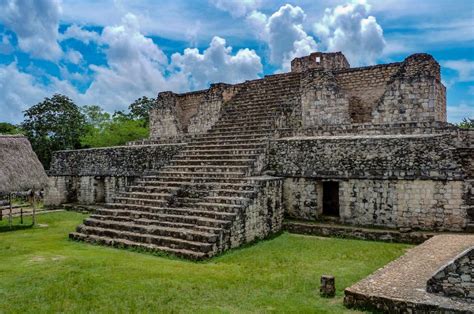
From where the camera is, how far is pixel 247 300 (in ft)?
19.5

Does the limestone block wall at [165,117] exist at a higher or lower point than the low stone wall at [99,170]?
higher

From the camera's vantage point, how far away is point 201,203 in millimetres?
9688

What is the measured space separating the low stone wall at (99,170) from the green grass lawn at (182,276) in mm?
4887

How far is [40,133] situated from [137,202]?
3025 centimetres

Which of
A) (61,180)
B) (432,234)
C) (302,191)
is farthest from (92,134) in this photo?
(432,234)

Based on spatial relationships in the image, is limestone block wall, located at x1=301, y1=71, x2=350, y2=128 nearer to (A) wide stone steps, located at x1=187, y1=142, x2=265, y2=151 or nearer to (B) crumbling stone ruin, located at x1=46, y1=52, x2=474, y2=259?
(B) crumbling stone ruin, located at x1=46, y1=52, x2=474, y2=259

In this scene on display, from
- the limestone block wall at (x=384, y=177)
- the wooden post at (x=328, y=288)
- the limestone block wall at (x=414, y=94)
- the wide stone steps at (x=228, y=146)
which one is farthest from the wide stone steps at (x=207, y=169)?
the limestone block wall at (x=414, y=94)

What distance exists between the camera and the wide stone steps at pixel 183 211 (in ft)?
29.5

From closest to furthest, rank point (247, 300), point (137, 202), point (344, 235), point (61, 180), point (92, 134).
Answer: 1. point (247, 300)
2. point (344, 235)
3. point (137, 202)
4. point (61, 180)
5. point (92, 134)

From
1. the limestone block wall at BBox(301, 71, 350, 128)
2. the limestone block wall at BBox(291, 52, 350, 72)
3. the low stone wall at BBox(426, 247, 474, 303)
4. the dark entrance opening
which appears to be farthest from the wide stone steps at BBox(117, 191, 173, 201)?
the limestone block wall at BBox(291, 52, 350, 72)

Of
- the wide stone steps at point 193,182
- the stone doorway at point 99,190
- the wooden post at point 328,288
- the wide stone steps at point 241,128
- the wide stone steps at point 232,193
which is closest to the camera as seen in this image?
the wooden post at point 328,288

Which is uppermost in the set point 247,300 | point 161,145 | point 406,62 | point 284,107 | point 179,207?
point 406,62

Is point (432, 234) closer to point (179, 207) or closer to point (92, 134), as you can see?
point (179, 207)

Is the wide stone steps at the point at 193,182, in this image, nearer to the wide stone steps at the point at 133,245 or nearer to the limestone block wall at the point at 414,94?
the wide stone steps at the point at 133,245
